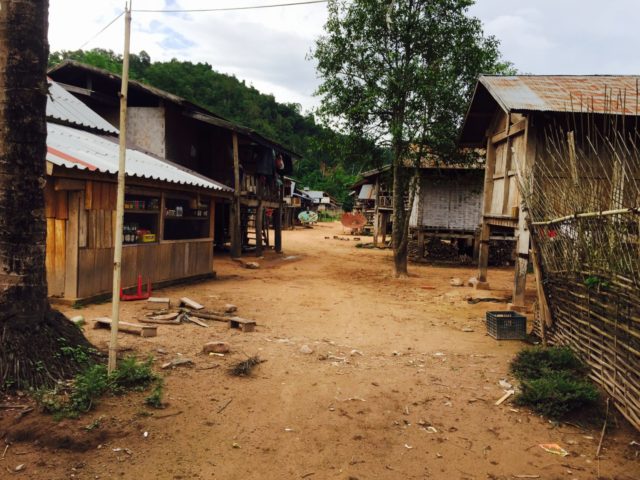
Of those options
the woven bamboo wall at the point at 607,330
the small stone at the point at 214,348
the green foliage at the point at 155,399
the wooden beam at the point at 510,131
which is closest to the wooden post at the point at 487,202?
the wooden beam at the point at 510,131

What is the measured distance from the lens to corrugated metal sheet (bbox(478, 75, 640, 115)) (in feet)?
27.0

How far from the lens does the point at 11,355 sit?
3.99 meters

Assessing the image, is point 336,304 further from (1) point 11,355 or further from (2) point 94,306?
(1) point 11,355

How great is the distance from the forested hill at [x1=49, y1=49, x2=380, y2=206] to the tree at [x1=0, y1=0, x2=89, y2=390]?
1137 cm

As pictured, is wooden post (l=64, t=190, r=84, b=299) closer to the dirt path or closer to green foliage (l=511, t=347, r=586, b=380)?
the dirt path

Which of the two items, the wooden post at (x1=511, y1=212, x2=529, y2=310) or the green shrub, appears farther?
the wooden post at (x1=511, y1=212, x2=529, y2=310)

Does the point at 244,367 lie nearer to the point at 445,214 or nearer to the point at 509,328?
the point at 509,328

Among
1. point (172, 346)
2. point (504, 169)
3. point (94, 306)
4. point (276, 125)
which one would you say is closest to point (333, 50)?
point (504, 169)

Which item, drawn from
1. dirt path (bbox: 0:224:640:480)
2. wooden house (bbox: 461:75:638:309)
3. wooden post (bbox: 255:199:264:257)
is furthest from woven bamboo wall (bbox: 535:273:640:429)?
wooden post (bbox: 255:199:264:257)

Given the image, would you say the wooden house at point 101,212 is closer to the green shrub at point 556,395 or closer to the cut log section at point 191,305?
the cut log section at point 191,305

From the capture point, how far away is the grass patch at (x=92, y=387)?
3760 millimetres

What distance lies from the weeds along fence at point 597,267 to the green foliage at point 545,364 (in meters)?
0.15

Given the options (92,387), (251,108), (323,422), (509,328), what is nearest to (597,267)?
(509,328)

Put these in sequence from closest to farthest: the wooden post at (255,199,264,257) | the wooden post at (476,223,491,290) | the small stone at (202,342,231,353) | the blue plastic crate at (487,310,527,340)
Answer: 1. the small stone at (202,342,231,353)
2. the blue plastic crate at (487,310,527,340)
3. the wooden post at (476,223,491,290)
4. the wooden post at (255,199,264,257)
